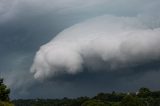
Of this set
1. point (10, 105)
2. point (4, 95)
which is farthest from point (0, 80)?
point (10, 105)

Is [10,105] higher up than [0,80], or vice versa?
[0,80]

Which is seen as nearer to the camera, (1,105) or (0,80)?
(1,105)

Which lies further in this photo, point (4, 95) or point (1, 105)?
point (4, 95)

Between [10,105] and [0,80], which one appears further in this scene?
[0,80]

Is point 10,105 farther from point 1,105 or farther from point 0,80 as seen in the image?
point 0,80

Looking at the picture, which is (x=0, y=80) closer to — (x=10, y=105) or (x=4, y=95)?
(x=4, y=95)

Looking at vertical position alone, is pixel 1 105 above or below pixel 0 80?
below

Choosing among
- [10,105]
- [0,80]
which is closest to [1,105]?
[10,105]
